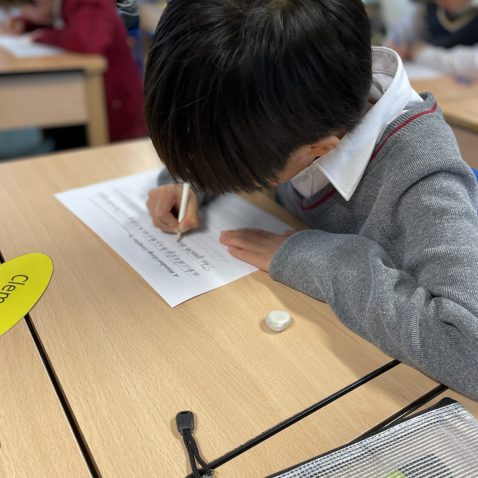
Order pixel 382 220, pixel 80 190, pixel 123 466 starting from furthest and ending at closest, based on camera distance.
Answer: pixel 80 190 < pixel 382 220 < pixel 123 466

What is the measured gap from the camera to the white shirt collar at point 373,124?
2.11 feet

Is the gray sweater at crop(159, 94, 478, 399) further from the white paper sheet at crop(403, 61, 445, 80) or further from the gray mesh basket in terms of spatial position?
the white paper sheet at crop(403, 61, 445, 80)

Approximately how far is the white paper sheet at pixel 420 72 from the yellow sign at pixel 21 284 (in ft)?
A: 4.93

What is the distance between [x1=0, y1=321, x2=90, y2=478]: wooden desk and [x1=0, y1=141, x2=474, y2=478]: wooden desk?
0.06ft

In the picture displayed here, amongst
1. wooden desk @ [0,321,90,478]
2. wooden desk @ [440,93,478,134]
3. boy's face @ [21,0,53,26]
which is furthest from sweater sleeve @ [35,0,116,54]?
wooden desk @ [0,321,90,478]

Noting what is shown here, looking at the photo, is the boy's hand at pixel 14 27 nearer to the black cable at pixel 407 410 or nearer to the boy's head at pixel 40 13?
the boy's head at pixel 40 13

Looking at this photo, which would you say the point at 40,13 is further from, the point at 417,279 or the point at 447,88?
the point at 417,279

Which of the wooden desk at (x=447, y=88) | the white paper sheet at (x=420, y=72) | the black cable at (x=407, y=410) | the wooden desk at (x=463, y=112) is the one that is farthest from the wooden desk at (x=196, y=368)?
the white paper sheet at (x=420, y=72)

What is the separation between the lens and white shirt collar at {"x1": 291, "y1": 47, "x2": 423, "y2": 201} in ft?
2.11

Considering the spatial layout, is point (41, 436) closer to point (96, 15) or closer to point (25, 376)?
point (25, 376)

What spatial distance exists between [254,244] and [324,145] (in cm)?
19

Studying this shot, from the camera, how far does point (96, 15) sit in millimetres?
1935

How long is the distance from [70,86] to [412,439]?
1.78 m

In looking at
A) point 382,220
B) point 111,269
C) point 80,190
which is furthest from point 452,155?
point 80,190
